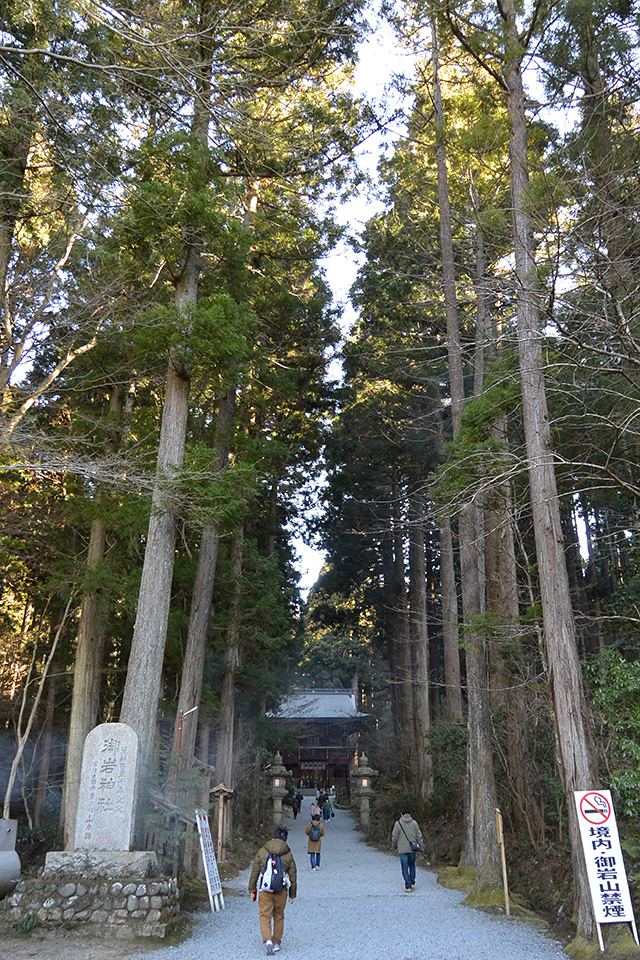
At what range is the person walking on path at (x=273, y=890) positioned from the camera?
6078mm

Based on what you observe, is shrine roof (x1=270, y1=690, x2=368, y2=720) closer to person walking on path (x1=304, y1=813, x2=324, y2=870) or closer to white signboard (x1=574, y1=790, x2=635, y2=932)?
person walking on path (x1=304, y1=813, x2=324, y2=870)

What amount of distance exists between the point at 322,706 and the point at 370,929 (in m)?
26.0

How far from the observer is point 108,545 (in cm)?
1252

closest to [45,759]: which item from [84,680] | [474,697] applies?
[84,680]

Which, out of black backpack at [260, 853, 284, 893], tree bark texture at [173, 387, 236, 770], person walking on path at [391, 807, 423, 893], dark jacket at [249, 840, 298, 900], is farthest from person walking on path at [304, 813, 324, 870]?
black backpack at [260, 853, 284, 893]

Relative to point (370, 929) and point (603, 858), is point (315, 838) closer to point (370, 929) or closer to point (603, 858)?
point (370, 929)

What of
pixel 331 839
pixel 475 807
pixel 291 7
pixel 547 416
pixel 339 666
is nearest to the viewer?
pixel 547 416

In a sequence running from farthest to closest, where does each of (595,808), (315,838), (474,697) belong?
(315,838)
(474,697)
(595,808)

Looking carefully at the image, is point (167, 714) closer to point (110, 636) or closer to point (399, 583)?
point (110, 636)

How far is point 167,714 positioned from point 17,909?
7.56 meters

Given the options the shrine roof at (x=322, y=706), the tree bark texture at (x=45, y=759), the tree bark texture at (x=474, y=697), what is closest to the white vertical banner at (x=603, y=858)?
the tree bark texture at (x=474, y=697)

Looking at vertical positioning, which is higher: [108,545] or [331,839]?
[108,545]

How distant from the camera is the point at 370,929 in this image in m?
7.23

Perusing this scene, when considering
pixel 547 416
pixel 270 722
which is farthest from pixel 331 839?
pixel 547 416
